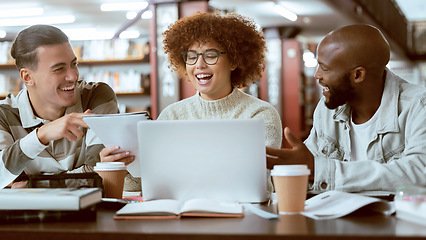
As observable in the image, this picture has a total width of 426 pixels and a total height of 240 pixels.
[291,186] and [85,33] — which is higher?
[85,33]

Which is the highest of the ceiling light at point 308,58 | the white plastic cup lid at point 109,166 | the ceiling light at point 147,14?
the ceiling light at point 147,14

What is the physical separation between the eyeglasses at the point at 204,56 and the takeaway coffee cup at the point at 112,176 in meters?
0.91

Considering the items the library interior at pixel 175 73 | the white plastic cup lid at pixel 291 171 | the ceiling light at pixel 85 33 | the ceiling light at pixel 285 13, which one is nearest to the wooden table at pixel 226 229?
the library interior at pixel 175 73

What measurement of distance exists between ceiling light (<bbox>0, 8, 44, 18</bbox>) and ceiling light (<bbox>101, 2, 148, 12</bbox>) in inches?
43.3

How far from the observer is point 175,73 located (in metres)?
5.68

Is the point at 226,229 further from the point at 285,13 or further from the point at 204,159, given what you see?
the point at 285,13

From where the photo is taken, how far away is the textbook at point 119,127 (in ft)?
4.83

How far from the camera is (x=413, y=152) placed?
1.70m

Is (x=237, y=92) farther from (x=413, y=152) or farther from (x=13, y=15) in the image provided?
(x=13, y=15)

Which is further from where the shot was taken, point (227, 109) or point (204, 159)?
point (227, 109)

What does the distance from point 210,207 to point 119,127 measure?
0.45 m

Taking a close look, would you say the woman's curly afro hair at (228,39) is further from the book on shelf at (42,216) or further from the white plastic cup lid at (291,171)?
the book on shelf at (42,216)

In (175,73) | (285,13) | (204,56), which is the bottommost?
(204,56)

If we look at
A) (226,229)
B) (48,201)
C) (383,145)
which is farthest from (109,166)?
(383,145)
